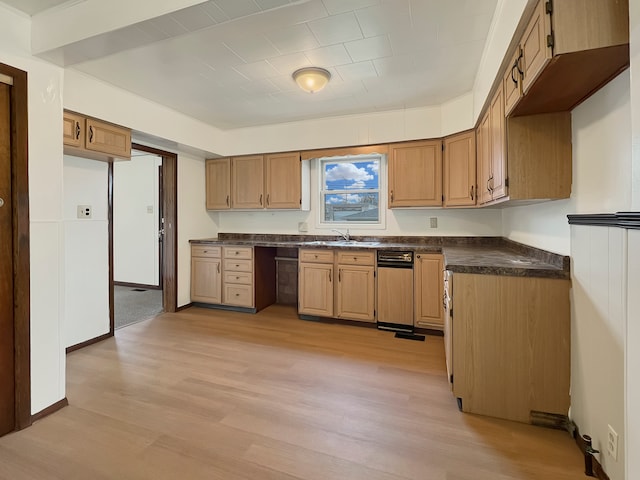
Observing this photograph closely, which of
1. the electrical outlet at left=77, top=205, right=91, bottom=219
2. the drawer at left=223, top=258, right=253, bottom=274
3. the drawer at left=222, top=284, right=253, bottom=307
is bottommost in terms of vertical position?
the drawer at left=222, top=284, right=253, bottom=307

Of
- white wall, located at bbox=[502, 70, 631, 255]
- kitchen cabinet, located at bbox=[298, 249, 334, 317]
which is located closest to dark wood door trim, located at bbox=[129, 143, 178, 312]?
kitchen cabinet, located at bbox=[298, 249, 334, 317]

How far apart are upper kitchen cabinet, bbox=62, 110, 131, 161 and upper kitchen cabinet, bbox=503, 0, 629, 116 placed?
3.22 metres

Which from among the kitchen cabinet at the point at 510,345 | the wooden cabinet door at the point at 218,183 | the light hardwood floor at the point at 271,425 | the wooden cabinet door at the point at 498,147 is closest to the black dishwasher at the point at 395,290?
the light hardwood floor at the point at 271,425

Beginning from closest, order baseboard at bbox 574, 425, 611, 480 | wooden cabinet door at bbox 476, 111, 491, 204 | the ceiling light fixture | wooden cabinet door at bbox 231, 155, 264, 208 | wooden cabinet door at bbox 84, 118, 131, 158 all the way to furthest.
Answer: baseboard at bbox 574, 425, 611, 480
wooden cabinet door at bbox 476, 111, 491, 204
the ceiling light fixture
wooden cabinet door at bbox 84, 118, 131, 158
wooden cabinet door at bbox 231, 155, 264, 208

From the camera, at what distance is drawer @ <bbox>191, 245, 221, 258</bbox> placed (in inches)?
161

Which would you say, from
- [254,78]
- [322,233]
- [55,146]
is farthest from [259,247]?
[55,146]

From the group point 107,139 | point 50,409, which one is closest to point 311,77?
point 107,139

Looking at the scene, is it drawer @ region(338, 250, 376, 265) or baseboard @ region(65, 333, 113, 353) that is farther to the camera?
drawer @ region(338, 250, 376, 265)

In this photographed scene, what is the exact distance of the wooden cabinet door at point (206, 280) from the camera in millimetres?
4098

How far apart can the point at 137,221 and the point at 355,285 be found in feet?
13.9

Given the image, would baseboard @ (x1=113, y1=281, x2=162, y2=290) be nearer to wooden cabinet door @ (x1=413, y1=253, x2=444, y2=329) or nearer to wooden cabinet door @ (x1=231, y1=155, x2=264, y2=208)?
wooden cabinet door @ (x1=231, y1=155, x2=264, y2=208)

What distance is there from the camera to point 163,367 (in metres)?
2.48

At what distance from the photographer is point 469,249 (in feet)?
10.0

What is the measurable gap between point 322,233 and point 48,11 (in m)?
3.20
